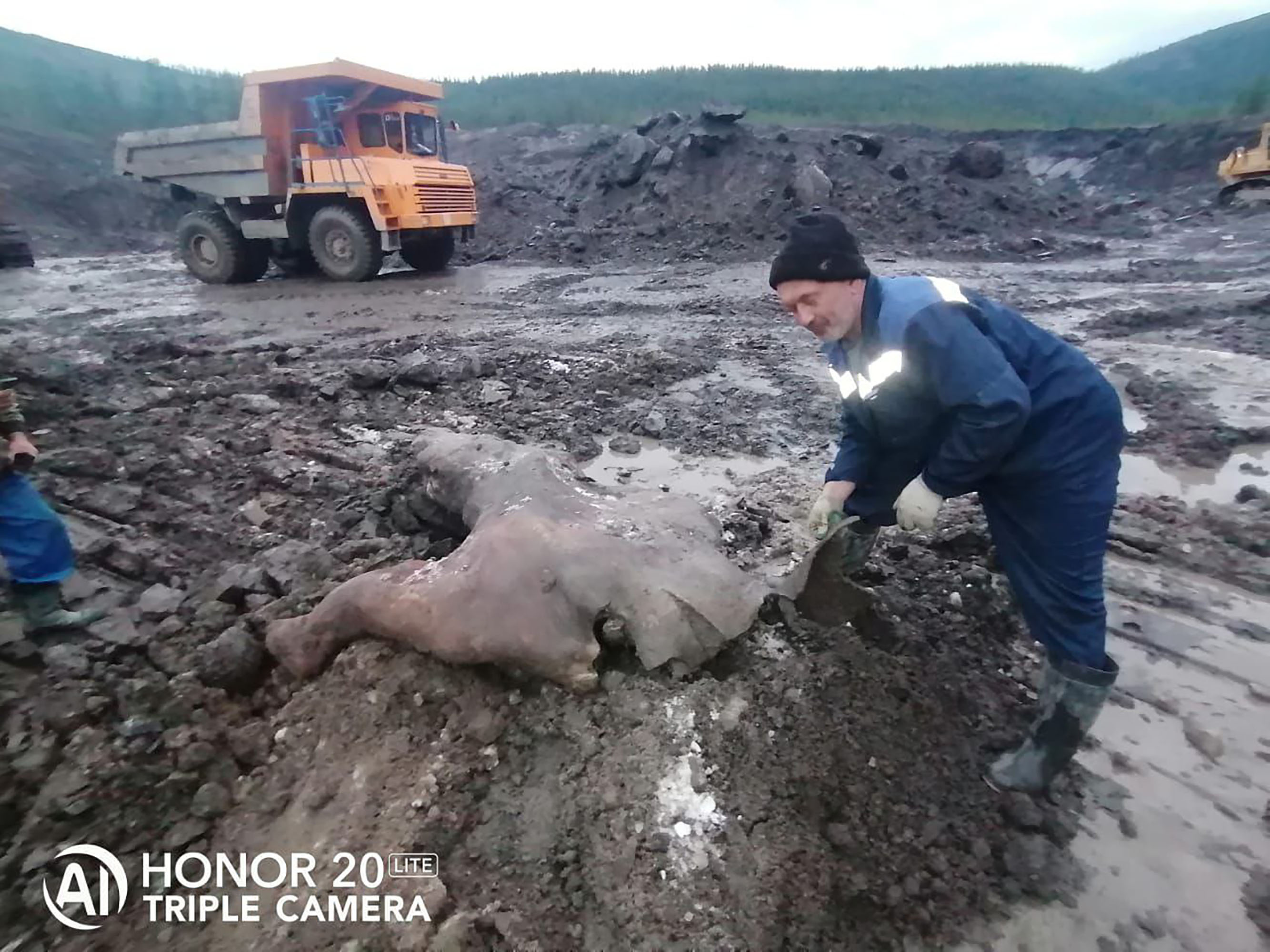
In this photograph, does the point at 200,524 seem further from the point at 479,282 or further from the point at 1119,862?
the point at 479,282

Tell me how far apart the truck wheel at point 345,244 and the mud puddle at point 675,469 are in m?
6.96

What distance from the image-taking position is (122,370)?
16.5ft

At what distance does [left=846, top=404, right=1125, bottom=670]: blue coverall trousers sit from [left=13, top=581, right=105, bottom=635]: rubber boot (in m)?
2.68

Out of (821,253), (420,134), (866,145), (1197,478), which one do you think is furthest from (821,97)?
(821,253)

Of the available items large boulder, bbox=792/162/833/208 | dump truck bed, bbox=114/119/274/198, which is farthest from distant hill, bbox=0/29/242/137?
large boulder, bbox=792/162/833/208

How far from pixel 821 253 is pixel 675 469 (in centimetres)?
228

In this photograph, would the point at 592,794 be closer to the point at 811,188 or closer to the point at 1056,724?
the point at 1056,724

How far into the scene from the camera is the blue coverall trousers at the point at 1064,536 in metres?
1.79

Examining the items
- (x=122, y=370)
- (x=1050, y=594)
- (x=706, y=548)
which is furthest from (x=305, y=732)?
(x=122, y=370)

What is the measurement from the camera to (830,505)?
235 centimetres

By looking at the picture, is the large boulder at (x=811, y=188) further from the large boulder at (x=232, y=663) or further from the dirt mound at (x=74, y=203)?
the dirt mound at (x=74, y=203)

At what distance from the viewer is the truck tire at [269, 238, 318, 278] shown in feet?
34.1

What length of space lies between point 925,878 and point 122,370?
17.9 feet

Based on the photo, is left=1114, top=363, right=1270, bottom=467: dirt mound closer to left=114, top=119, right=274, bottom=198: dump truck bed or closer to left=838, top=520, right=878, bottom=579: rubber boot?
left=838, top=520, right=878, bottom=579: rubber boot
